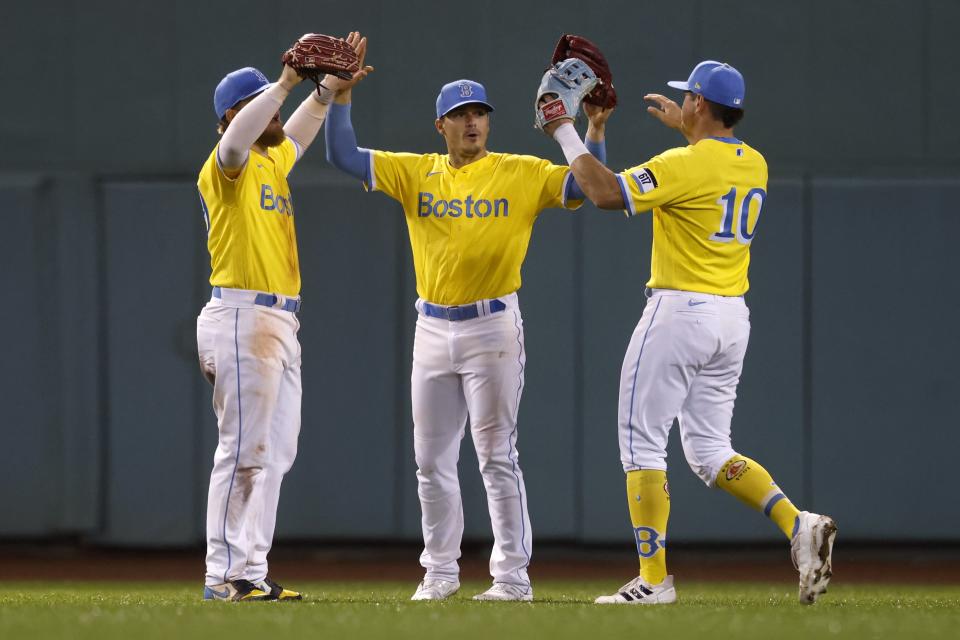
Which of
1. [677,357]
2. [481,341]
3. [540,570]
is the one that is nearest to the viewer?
[677,357]

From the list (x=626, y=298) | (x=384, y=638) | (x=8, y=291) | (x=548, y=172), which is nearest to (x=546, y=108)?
(x=548, y=172)

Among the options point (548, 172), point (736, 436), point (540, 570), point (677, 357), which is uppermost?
point (548, 172)

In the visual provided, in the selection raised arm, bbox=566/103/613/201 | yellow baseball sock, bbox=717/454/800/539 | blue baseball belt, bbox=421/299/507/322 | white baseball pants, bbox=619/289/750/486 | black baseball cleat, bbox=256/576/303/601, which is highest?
raised arm, bbox=566/103/613/201

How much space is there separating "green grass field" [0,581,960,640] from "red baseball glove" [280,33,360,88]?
1959 mm

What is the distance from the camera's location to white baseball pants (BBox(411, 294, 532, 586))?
486 cm

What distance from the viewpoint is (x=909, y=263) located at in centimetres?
777

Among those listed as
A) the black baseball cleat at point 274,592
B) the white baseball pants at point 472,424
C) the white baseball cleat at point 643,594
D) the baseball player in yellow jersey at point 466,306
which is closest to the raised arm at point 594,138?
the baseball player in yellow jersey at point 466,306

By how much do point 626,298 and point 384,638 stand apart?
472 centimetres

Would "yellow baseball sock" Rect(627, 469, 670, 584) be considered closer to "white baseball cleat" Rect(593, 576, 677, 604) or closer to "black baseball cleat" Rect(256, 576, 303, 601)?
"white baseball cleat" Rect(593, 576, 677, 604)

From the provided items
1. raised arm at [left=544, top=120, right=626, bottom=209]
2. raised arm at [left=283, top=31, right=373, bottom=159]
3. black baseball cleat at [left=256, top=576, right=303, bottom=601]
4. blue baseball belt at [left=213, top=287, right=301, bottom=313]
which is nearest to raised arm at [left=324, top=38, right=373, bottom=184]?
raised arm at [left=283, top=31, right=373, bottom=159]

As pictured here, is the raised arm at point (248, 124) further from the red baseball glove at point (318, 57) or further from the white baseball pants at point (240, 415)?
the white baseball pants at point (240, 415)

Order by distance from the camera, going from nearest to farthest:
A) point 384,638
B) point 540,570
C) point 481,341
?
point 384,638 < point 481,341 < point 540,570

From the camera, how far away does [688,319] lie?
454 centimetres

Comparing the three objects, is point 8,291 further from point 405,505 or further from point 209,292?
point 405,505
